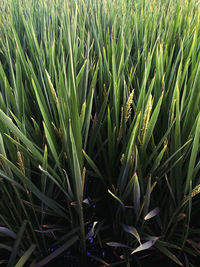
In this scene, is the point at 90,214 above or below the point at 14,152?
below

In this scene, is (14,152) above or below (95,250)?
above

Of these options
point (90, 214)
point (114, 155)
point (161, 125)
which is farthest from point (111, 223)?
point (161, 125)

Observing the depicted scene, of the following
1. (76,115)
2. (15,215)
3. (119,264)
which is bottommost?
(119,264)

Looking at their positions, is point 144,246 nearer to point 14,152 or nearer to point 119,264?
point 119,264

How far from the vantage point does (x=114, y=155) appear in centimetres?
57

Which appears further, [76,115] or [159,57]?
[159,57]

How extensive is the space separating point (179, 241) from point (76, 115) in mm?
385

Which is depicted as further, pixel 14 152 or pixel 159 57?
pixel 159 57

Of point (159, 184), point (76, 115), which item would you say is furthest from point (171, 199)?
point (76, 115)

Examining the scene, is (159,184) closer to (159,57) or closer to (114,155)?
(114,155)

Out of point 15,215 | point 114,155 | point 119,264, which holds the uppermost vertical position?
point 114,155

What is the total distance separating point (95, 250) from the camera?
59cm

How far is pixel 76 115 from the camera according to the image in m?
0.41

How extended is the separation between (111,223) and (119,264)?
9cm
